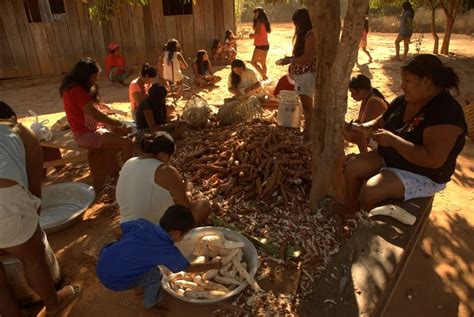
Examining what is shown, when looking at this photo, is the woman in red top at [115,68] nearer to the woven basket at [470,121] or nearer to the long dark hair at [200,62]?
the long dark hair at [200,62]

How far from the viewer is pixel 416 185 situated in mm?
2814

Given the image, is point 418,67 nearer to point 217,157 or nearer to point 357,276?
point 357,276

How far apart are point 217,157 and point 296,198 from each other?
49.7 inches

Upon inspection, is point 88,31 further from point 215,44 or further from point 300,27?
point 300,27

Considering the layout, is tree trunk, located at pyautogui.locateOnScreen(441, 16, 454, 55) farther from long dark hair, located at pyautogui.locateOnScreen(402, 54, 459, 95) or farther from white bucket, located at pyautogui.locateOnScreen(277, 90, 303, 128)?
long dark hair, located at pyautogui.locateOnScreen(402, 54, 459, 95)

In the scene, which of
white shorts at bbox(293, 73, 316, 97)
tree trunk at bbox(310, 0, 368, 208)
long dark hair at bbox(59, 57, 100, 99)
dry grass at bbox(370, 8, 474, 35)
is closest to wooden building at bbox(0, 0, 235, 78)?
white shorts at bbox(293, 73, 316, 97)

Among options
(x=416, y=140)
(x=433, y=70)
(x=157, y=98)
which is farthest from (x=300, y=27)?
(x=416, y=140)

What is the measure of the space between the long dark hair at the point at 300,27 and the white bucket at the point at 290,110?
64cm

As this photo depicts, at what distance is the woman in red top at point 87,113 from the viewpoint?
415cm

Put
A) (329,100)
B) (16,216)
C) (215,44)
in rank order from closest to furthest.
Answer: (16,216), (329,100), (215,44)

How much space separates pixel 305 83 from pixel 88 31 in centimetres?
799

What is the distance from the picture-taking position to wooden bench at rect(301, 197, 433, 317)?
2.13m

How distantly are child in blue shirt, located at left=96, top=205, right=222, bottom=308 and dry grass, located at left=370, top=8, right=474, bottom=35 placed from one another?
68.8 ft

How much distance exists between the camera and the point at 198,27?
1148cm
